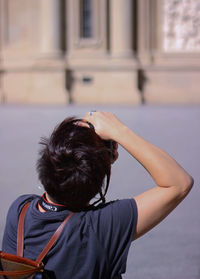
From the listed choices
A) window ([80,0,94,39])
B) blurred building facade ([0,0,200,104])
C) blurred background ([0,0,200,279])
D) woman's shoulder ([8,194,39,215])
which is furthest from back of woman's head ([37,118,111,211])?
window ([80,0,94,39])

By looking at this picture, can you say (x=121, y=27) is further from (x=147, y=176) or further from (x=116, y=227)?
(x=116, y=227)

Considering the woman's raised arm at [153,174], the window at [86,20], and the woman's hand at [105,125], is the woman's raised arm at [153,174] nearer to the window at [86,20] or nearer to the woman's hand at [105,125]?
the woman's hand at [105,125]

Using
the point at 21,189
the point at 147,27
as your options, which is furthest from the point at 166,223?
the point at 147,27

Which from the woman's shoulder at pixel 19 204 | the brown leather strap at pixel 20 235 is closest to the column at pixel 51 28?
the woman's shoulder at pixel 19 204

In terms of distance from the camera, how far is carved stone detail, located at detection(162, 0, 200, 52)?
17344mm

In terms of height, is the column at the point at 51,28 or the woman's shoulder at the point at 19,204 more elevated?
the column at the point at 51,28

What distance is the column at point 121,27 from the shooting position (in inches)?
653

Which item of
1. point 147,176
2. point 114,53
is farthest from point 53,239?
point 114,53

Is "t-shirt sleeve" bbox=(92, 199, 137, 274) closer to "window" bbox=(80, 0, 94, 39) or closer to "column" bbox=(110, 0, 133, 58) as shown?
"column" bbox=(110, 0, 133, 58)

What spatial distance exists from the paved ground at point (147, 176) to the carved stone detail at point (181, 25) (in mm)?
4878

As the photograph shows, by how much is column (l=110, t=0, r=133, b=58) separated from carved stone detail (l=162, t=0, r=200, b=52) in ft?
4.34

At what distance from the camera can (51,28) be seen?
1697 centimetres

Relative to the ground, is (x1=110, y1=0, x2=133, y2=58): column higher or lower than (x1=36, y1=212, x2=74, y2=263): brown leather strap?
higher

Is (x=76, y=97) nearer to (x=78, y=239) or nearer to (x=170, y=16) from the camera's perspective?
(x=170, y=16)
